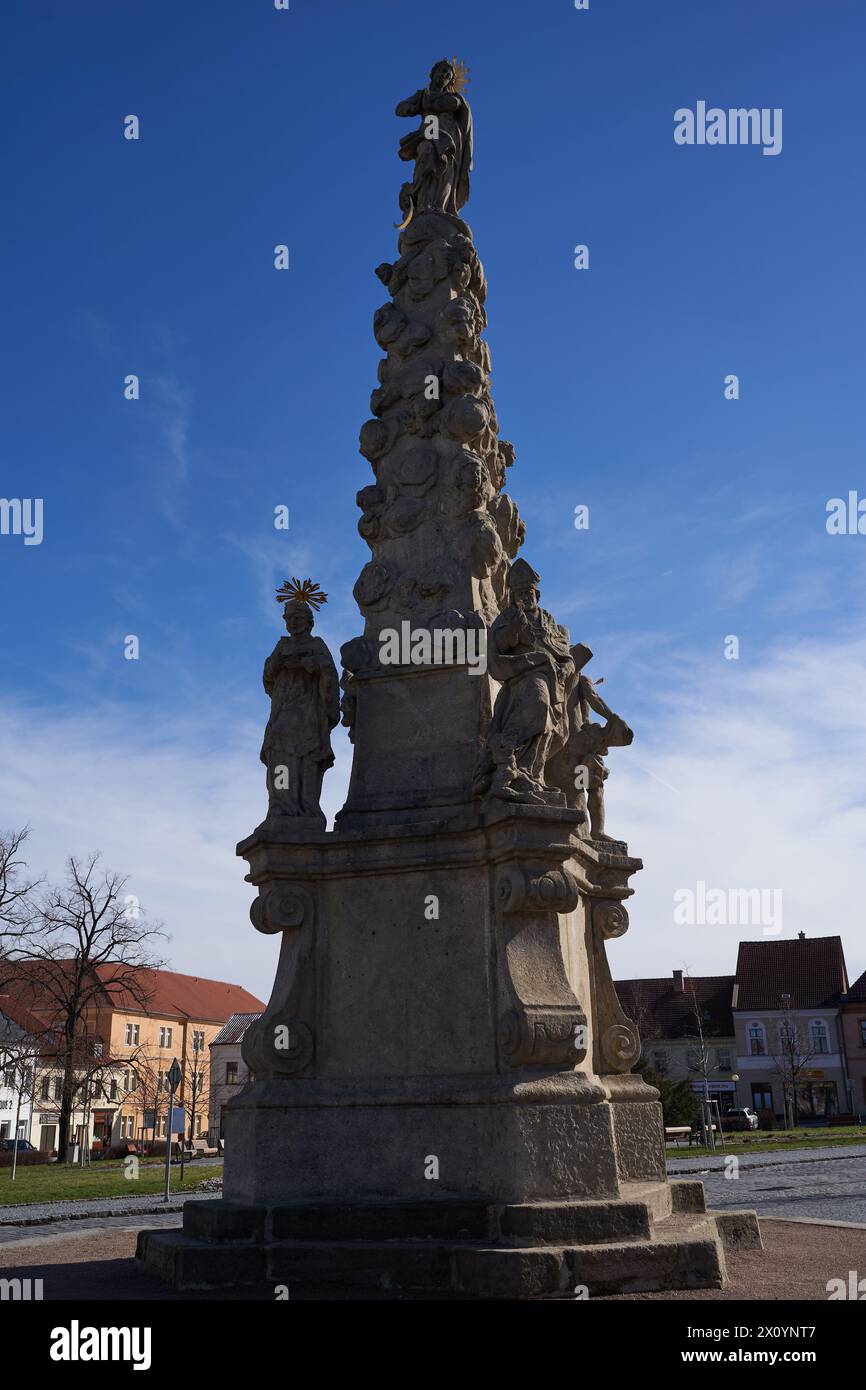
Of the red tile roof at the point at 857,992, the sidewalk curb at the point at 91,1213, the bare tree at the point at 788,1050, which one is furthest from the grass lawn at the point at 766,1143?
the red tile roof at the point at 857,992

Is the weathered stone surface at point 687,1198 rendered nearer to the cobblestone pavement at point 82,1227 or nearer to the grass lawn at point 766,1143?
the cobblestone pavement at point 82,1227

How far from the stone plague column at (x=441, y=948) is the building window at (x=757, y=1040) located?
180 ft

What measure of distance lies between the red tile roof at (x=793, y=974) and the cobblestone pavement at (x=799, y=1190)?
4006 cm

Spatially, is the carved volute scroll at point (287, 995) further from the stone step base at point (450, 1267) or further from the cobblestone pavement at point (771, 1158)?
the cobblestone pavement at point (771, 1158)

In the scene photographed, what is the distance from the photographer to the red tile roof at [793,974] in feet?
197

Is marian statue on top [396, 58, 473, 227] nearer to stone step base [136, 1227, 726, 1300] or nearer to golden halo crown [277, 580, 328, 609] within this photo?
golden halo crown [277, 580, 328, 609]

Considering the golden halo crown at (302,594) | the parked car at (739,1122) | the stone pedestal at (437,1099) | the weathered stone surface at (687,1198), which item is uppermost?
the golden halo crown at (302,594)

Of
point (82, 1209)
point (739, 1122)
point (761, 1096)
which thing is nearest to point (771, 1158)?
point (82, 1209)

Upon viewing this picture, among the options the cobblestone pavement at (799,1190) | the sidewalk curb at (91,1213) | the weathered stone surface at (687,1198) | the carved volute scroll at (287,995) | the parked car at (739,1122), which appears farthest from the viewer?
the parked car at (739,1122)

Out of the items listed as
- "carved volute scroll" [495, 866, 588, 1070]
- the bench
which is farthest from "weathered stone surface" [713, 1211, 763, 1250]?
the bench

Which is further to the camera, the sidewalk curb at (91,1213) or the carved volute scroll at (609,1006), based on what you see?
the sidewalk curb at (91,1213)

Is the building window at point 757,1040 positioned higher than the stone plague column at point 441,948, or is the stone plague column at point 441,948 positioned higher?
the stone plague column at point 441,948

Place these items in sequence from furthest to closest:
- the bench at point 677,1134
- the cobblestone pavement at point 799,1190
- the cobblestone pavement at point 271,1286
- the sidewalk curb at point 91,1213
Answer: the bench at point 677,1134 → the sidewalk curb at point 91,1213 → the cobblestone pavement at point 799,1190 → the cobblestone pavement at point 271,1286
